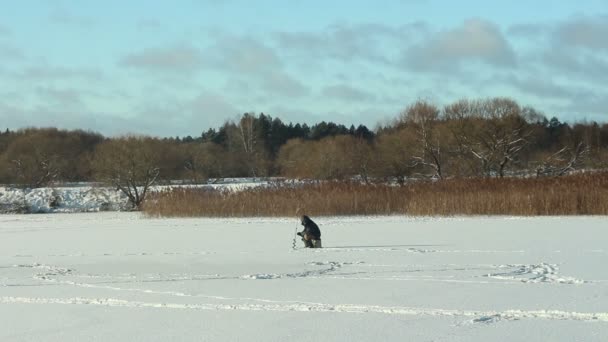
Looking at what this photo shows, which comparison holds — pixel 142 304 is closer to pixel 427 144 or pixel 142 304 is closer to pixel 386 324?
pixel 386 324

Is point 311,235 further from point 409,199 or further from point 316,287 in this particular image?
point 409,199

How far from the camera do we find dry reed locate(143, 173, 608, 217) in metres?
19.4

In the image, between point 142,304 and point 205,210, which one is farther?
point 205,210

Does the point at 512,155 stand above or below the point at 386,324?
above

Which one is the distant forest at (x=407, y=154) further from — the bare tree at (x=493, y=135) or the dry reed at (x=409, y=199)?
the dry reed at (x=409, y=199)

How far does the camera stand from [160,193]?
990 inches

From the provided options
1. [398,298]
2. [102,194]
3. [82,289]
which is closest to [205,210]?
[102,194]

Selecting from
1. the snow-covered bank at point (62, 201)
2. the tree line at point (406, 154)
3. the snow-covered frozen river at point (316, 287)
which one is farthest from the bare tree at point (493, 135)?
the snow-covered frozen river at point (316, 287)

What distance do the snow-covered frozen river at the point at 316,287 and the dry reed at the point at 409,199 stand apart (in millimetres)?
4061

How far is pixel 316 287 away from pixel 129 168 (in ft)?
74.9

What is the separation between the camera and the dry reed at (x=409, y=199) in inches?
765

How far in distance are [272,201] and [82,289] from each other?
13259 millimetres

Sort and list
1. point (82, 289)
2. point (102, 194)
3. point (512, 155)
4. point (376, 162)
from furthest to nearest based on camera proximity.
→ point (376, 162) → point (512, 155) → point (102, 194) → point (82, 289)

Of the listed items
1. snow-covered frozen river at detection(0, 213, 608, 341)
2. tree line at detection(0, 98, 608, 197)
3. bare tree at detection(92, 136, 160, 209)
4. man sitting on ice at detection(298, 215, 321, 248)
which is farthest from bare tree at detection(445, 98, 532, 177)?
man sitting on ice at detection(298, 215, 321, 248)
